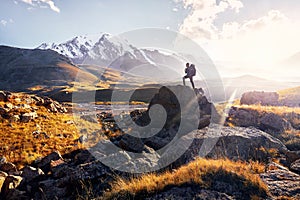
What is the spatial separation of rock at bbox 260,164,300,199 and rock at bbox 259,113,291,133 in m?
8.93

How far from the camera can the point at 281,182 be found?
6.29 m

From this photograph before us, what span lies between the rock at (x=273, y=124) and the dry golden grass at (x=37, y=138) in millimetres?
11851

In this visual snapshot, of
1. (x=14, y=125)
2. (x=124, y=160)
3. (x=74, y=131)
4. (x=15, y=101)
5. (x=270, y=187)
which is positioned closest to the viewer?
(x=270, y=187)

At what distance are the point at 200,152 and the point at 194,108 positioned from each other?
6.82 m

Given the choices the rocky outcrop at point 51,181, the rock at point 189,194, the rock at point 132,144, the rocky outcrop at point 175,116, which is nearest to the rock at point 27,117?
the rocky outcrop at point 175,116

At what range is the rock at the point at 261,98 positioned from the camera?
35525 mm

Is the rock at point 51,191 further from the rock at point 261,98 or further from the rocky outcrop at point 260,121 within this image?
the rock at point 261,98

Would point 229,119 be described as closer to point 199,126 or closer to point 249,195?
point 199,126

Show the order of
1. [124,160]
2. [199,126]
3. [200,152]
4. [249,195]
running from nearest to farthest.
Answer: [249,195]
[124,160]
[200,152]
[199,126]

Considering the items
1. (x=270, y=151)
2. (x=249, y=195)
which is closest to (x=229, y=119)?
(x=270, y=151)

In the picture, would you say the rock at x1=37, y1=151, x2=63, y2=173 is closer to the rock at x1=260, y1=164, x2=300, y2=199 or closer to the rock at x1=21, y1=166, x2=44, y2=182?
the rock at x1=21, y1=166, x2=44, y2=182

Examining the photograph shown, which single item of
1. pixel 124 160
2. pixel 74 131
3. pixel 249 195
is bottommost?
pixel 74 131

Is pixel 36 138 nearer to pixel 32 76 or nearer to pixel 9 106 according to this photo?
pixel 9 106

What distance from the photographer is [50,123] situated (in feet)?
69.0
